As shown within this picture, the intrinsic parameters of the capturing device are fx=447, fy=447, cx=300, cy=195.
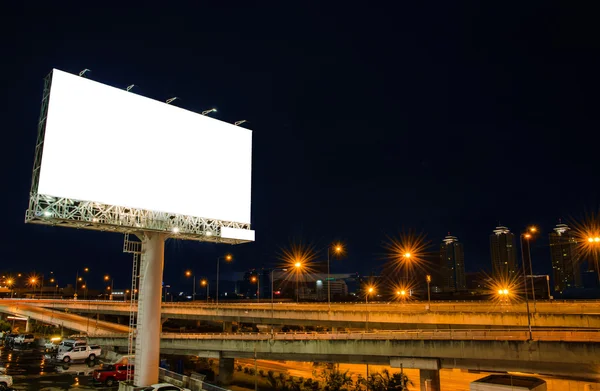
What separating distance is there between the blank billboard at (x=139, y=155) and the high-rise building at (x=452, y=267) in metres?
165

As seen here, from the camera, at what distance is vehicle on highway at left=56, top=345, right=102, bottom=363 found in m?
43.4

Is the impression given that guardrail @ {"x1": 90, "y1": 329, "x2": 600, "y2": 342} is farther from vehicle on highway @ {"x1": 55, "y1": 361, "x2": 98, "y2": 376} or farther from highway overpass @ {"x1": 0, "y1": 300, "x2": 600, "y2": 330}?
vehicle on highway @ {"x1": 55, "y1": 361, "x2": 98, "y2": 376}

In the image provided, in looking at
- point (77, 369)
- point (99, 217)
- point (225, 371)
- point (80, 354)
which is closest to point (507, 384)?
point (99, 217)

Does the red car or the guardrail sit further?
the red car

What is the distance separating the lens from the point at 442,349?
1235 inches

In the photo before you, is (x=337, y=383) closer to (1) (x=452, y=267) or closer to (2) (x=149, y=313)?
(2) (x=149, y=313)

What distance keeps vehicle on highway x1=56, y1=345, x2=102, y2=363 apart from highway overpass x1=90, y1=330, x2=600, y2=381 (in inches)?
471

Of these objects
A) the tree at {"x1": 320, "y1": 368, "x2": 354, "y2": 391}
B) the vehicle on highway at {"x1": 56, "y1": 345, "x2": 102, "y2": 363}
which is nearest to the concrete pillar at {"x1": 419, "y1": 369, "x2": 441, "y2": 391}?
the tree at {"x1": 320, "y1": 368, "x2": 354, "y2": 391}

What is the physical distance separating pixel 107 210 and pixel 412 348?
76.5ft

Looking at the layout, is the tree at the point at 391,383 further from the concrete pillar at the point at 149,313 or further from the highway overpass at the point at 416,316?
the concrete pillar at the point at 149,313

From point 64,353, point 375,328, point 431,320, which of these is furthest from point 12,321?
point 431,320

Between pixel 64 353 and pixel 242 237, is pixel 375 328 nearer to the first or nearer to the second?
pixel 242 237

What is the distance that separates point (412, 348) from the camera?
32688mm

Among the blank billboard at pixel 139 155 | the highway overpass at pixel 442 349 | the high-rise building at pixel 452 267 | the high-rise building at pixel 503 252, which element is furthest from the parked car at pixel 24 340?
the high-rise building at pixel 452 267
